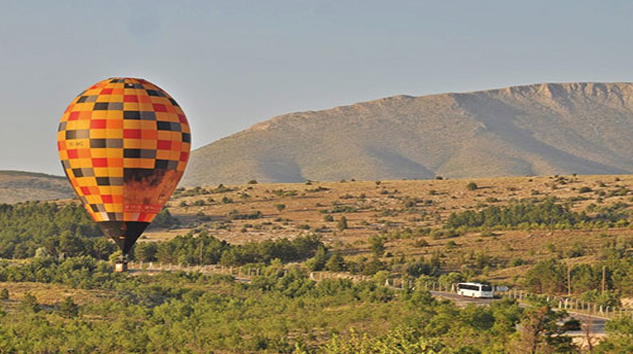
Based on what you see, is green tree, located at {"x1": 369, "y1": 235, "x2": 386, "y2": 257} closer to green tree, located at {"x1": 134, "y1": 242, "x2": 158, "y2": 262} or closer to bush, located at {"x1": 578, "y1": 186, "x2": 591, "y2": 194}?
green tree, located at {"x1": 134, "y1": 242, "x2": 158, "y2": 262}

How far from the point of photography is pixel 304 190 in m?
146

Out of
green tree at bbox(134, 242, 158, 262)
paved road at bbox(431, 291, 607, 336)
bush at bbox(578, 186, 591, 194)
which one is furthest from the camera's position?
bush at bbox(578, 186, 591, 194)

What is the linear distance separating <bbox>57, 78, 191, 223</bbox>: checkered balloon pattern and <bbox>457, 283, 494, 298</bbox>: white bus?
2611 centimetres

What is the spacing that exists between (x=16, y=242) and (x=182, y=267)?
85.6ft

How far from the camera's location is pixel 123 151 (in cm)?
5319

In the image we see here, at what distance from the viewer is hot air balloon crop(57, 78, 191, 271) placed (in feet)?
174

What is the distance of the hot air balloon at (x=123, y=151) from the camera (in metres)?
53.2

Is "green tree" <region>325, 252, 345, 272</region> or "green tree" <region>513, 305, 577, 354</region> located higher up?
"green tree" <region>325, 252, 345, 272</region>

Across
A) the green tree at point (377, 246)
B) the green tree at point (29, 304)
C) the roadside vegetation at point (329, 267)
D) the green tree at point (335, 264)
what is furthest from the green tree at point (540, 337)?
the green tree at point (377, 246)

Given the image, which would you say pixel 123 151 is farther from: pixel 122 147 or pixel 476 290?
pixel 476 290

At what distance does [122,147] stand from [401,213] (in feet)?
250

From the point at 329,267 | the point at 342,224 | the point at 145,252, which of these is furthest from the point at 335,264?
the point at 342,224

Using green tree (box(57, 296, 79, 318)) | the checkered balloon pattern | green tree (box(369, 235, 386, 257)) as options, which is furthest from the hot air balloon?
green tree (box(369, 235, 386, 257))

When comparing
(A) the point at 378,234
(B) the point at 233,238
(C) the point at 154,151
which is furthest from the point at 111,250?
(C) the point at 154,151
